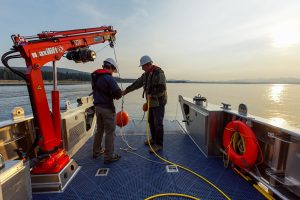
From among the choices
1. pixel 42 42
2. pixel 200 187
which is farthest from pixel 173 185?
pixel 42 42

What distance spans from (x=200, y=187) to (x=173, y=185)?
1.04ft

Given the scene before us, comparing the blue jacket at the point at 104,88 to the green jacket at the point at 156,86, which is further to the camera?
the green jacket at the point at 156,86

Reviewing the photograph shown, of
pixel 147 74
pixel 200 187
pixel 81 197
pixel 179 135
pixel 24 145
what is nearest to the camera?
pixel 81 197

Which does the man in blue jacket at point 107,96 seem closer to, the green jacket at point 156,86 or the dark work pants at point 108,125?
the dark work pants at point 108,125

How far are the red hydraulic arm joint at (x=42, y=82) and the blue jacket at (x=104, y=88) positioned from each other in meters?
0.39

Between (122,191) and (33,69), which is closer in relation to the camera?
(33,69)

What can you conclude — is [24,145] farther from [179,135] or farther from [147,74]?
[179,135]

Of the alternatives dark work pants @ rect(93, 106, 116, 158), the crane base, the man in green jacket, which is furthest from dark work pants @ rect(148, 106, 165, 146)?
the crane base

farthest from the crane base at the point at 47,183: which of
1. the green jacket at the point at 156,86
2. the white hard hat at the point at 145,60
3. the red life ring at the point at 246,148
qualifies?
the red life ring at the point at 246,148

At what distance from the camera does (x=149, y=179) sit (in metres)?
2.38

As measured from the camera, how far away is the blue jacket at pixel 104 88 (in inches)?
103

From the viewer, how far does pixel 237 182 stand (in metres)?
2.30

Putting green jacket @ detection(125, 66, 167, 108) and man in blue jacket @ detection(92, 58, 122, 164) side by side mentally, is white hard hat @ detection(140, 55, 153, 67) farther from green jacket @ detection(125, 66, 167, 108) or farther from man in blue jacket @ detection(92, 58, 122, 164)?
man in blue jacket @ detection(92, 58, 122, 164)

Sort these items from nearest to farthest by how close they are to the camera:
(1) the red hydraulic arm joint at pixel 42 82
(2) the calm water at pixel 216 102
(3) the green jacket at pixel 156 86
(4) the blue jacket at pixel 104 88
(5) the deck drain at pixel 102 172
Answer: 1. (1) the red hydraulic arm joint at pixel 42 82
2. (5) the deck drain at pixel 102 172
3. (4) the blue jacket at pixel 104 88
4. (3) the green jacket at pixel 156 86
5. (2) the calm water at pixel 216 102
